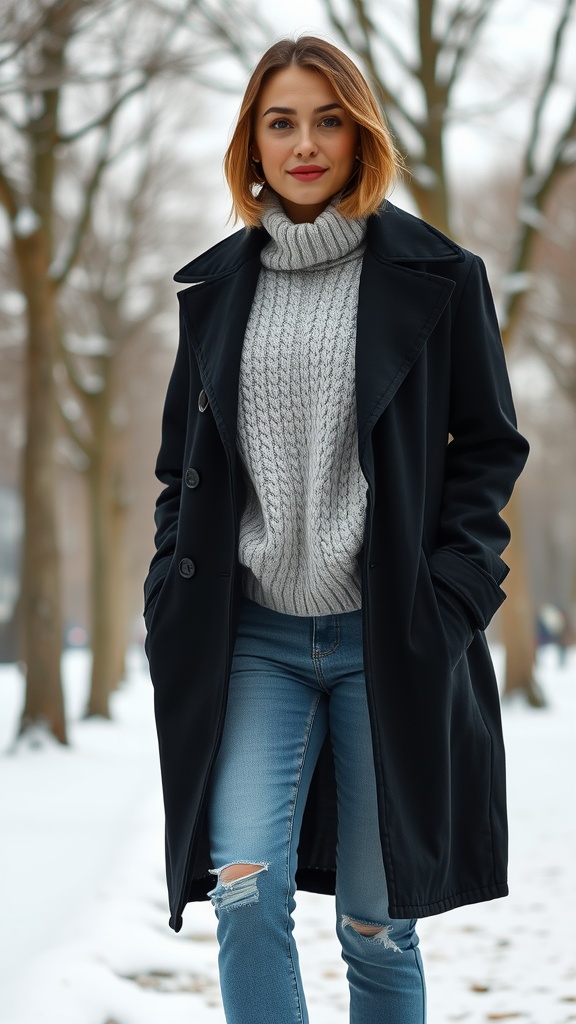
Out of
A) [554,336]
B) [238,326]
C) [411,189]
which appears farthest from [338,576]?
[554,336]

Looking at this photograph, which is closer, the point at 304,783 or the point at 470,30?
the point at 304,783

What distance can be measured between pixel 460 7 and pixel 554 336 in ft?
38.4

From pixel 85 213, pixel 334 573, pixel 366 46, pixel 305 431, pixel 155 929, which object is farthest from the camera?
pixel 85 213

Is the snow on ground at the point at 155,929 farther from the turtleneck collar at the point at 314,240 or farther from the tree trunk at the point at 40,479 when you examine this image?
the tree trunk at the point at 40,479

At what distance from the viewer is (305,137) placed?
250cm

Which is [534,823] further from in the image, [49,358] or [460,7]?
[460,7]

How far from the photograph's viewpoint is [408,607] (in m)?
2.28

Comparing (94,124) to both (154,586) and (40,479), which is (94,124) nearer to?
(40,479)

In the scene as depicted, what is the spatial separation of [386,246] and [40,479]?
818 cm

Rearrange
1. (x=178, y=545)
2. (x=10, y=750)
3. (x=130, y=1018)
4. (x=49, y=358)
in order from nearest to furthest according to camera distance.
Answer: (x=178, y=545) < (x=130, y=1018) < (x=10, y=750) < (x=49, y=358)

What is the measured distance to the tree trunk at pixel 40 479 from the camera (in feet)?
33.5

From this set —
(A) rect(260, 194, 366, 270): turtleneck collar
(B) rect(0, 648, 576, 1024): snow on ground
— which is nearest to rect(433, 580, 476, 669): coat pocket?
(A) rect(260, 194, 366, 270): turtleneck collar

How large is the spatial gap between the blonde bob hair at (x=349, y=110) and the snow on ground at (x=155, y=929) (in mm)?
2131

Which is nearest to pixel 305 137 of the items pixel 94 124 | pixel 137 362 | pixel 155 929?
pixel 155 929
